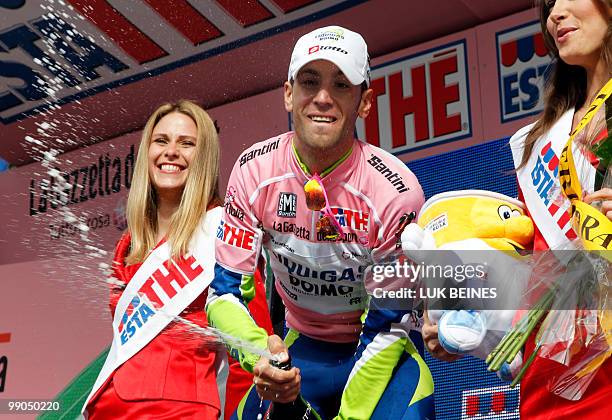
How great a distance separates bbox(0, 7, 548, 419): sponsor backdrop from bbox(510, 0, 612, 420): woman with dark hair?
1.93 feet

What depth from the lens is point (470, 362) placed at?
3641 millimetres

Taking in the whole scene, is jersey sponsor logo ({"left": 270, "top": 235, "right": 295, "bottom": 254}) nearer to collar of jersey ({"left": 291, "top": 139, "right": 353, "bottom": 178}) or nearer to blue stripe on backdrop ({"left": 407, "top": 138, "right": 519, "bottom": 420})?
collar of jersey ({"left": 291, "top": 139, "right": 353, "bottom": 178})

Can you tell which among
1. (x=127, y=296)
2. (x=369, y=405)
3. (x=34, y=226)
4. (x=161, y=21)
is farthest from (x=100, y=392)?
(x=34, y=226)

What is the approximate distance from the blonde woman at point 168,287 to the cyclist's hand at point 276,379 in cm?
46

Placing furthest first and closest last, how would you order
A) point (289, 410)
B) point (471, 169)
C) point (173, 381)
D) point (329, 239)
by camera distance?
1. point (471, 169)
2. point (173, 381)
3. point (329, 239)
4. point (289, 410)

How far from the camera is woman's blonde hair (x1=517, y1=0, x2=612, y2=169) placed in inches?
94.3

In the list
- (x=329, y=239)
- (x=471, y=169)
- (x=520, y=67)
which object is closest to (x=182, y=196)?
(x=329, y=239)

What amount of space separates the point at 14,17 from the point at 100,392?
93.1 inches

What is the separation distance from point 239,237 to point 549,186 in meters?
0.86

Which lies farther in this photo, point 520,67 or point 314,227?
point 520,67

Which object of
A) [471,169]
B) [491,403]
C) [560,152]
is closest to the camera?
[560,152]

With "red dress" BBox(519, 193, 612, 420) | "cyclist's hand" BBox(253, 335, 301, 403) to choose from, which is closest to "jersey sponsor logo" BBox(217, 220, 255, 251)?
"cyclist's hand" BBox(253, 335, 301, 403)

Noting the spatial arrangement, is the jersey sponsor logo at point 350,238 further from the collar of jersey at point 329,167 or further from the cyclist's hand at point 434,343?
the cyclist's hand at point 434,343

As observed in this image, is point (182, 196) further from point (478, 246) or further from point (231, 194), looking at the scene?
point (478, 246)
